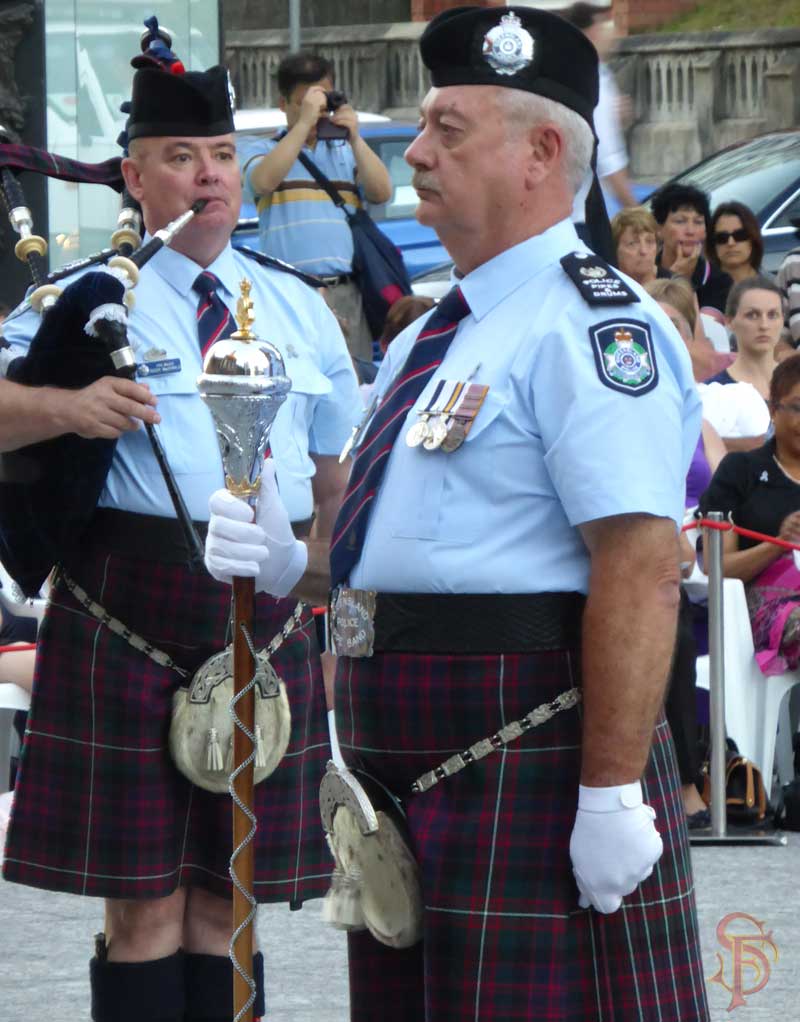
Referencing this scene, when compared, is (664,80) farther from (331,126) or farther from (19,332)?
(19,332)

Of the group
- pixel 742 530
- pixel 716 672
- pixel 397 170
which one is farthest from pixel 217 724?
pixel 397 170

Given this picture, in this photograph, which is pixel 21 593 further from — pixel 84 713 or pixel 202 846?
pixel 202 846

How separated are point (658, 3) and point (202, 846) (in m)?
24.5

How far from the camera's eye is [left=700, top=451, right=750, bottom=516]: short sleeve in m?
6.59

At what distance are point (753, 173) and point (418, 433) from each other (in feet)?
29.1

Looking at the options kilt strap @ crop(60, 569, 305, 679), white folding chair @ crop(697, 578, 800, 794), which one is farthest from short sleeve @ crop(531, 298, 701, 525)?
white folding chair @ crop(697, 578, 800, 794)

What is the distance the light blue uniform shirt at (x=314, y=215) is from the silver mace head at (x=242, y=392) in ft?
18.4

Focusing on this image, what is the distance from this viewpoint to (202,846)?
3760 millimetres

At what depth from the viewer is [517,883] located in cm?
273

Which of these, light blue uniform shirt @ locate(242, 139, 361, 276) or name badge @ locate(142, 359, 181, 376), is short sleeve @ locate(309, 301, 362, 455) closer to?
name badge @ locate(142, 359, 181, 376)

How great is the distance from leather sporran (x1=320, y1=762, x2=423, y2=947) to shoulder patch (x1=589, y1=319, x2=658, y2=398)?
65 centimetres

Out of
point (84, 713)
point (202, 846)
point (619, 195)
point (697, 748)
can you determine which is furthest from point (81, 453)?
point (619, 195)

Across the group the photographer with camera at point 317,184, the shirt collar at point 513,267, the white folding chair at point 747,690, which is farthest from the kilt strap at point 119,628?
the photographer with camera at point 317,184

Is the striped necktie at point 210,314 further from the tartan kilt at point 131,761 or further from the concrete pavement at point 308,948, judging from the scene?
the concrete pavement at point 308,948
